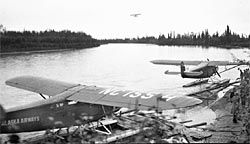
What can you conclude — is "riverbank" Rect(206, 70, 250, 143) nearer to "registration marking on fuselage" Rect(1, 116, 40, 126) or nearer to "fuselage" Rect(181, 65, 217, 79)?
"registration marking on fuselage" Rect(1, 116, 40, 126)

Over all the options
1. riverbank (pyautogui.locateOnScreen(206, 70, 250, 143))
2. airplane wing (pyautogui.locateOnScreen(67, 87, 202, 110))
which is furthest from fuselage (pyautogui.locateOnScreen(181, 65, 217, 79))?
airplane wing (pyautogui.locateOnScreen(67, 87, 202, 110))

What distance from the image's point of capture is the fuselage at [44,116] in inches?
268

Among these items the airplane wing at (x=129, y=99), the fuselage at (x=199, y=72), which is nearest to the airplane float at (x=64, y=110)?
the airplane wing at (x=129, y=99)

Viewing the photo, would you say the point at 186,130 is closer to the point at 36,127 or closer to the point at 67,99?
the point at 67,99

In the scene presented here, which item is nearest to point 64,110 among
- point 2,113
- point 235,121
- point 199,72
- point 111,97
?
point 111,97

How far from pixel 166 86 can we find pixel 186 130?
10671mm

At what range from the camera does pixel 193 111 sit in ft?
38.4

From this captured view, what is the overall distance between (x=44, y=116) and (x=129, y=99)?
227cm

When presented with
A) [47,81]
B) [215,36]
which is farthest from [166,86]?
[215,36]

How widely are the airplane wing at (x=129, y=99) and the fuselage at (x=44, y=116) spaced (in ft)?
1.02

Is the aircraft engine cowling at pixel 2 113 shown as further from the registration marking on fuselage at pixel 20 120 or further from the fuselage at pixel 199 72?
the fuselage at pixel 199 72

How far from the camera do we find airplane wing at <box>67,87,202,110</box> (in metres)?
5.36

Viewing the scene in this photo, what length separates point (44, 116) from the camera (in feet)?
22.8

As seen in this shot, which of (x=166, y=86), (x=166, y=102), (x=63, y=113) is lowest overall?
(x=166, y=86)
